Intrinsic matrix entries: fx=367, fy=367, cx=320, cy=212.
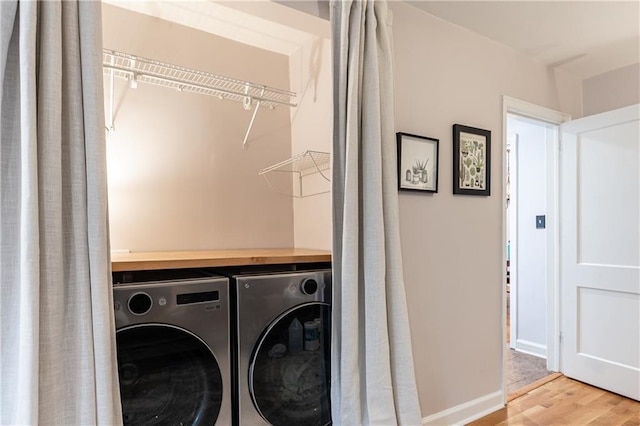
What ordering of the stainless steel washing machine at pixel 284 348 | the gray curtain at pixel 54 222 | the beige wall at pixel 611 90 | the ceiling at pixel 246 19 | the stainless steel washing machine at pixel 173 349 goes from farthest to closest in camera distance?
the beige wall at pixel 611 90
the ceiling at pixel 246 19
the stainless steel washing machine at pixel 284 348
the stainless steel washing machine at pixel 173 349
the gray curtain at pixel 54 222

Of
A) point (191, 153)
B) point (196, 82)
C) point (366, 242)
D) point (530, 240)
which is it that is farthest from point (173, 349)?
point (530, 240)

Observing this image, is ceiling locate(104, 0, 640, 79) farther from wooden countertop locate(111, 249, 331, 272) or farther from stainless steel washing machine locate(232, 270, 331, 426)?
stainless steel washing machine locate(232, 270, 331, 426)

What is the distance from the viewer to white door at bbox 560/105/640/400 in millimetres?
2469

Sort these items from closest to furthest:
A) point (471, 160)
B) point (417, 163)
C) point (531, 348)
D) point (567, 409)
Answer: point (417, 163), point (471, 160), point (567, 409), point (531, 348)

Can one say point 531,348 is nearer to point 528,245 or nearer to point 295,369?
point 528,245

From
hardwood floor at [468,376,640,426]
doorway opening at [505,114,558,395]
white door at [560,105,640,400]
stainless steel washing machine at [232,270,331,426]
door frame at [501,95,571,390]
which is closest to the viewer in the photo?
stainless steel washing machine at [232,270,331,426]

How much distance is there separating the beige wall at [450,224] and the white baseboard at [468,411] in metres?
0.03

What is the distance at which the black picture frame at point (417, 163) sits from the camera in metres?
1.95

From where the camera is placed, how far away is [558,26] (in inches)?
86.7

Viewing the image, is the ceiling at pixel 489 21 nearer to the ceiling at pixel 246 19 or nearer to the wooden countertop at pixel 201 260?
the ceiling at pixel 246 19

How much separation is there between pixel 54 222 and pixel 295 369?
1.09 m

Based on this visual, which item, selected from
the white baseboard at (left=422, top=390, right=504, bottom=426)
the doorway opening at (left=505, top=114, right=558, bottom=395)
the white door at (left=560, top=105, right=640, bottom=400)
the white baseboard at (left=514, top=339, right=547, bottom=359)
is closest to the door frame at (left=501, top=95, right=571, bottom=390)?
the white door at (left=560, top=105, right=640, bottom=400)

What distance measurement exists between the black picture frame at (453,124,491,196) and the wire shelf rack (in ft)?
2.53

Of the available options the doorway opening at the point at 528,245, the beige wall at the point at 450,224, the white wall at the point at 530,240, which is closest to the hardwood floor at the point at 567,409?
the beige wall at the point at 450,224
